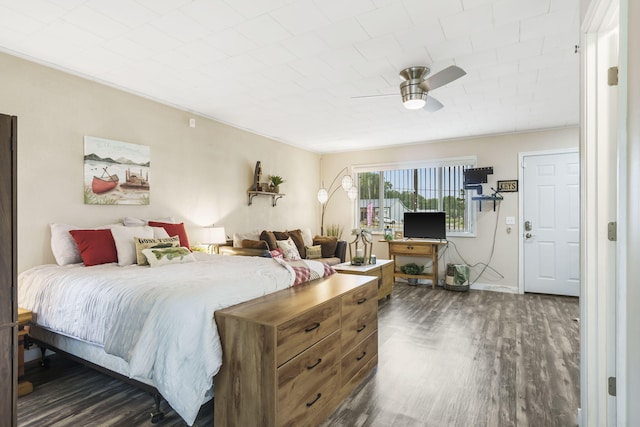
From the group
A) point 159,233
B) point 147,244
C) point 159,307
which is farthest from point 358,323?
point 159,233

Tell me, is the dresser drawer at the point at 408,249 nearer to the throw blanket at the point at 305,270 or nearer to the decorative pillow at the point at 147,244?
the throw blanket at the point at 305,270

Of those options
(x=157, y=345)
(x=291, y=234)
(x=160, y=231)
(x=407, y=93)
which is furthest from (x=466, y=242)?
(x=157, y=345)

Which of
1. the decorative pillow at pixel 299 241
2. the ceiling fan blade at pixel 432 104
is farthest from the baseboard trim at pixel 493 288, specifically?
the ceiling fan blade at pixel 432 104

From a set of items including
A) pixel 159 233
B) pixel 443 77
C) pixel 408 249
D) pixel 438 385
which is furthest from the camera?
pixel 408 249

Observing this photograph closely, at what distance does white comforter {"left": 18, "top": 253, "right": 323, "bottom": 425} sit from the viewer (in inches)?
67.9

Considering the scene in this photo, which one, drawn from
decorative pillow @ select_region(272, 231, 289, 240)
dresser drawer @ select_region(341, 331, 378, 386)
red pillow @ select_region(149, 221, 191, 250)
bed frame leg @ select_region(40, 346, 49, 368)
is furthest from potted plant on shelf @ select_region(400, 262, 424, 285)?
bed frame leg @ select_region(40, 346, 49, 368)

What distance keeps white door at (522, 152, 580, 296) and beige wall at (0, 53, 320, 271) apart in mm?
4087

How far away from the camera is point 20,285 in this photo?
275 cm

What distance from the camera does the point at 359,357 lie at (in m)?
2.46

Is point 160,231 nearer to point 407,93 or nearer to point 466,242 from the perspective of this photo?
point 407,93

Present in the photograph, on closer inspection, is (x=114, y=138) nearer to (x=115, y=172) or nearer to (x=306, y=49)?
(x=115, y=172)

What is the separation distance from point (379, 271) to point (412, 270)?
1.54m

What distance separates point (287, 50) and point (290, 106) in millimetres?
1425

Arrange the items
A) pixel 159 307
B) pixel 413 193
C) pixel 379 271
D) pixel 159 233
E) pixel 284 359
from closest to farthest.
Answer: pixel 284 359 < pixel 159 307 < pixel 159 233 < pixel 379 271 < pixel 413 193
